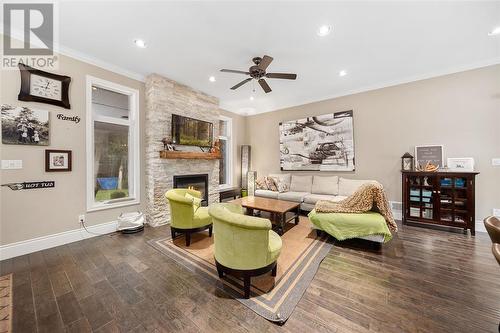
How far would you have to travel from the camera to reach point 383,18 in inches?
91.8

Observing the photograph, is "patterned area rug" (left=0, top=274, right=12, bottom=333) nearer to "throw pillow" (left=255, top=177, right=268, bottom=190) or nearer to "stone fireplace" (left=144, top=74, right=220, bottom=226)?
"stone fireplace" (left=144, top=74, right=220, bottom=226)

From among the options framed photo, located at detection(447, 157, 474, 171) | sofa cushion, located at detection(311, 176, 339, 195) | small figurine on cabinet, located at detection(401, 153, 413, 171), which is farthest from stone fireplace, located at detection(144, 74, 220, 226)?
framed photo, located at detection(447, 157, 474, 171)

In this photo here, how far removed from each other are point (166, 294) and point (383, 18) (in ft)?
13.3

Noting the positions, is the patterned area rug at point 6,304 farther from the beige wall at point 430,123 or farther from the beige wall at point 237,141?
the beige wall at point 430,123

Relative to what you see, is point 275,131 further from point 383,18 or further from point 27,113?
point 27,113

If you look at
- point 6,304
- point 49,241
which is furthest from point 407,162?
point 49,241

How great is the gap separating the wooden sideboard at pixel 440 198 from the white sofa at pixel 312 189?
0.84 meters

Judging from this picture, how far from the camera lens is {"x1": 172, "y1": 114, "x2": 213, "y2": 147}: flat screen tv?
4.10 metres

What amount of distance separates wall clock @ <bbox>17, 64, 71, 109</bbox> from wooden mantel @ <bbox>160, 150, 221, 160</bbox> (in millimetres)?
1621

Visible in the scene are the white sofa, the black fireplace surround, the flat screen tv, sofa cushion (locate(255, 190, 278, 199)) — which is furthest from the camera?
sofa cushion (locate(255, 190, 278, 199))

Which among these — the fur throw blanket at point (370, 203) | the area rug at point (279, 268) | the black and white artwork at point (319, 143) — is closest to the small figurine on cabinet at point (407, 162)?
the black and white artwork at point (319, 143)

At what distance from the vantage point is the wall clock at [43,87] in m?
2.63

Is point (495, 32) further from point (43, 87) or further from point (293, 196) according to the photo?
point (43, 87)

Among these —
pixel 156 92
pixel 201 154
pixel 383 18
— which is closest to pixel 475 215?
pixel 383 18
